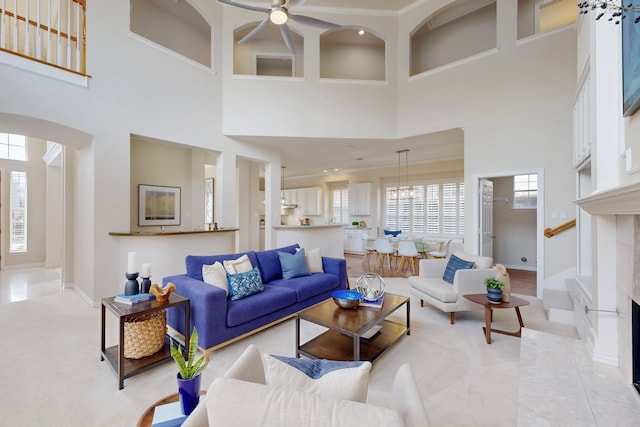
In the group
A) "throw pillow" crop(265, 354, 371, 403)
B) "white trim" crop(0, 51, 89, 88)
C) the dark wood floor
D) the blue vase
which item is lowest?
the dark wood floor

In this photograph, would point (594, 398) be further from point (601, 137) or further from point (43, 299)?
point (43, 299)

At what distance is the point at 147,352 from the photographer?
2.37 meters

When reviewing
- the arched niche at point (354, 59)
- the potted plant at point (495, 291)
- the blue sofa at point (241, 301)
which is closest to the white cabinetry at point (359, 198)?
the arched niche at point (354, 59)

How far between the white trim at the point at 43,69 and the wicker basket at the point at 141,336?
3371 millimetres

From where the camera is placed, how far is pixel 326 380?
3.26 feet

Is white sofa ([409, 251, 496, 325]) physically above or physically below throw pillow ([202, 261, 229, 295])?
below

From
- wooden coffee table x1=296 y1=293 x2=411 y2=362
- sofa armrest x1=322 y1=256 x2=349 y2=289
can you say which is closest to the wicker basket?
wooden coffee table x1=296 y1=293 x2=411 y2=362

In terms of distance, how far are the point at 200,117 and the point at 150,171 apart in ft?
5.02

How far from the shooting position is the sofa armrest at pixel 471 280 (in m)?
3.28

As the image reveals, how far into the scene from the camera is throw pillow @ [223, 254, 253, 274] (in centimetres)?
304

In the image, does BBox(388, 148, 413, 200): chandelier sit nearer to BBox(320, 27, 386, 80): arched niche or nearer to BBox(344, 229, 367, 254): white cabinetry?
BBox(344, 229, 367, 254): white cabinetry

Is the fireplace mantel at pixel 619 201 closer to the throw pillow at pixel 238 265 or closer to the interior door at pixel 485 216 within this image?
the throw pillow at pixel 238 265

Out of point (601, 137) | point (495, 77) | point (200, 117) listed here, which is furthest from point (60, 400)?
point (495, 77)

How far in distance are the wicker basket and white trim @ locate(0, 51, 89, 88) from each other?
3371mm
